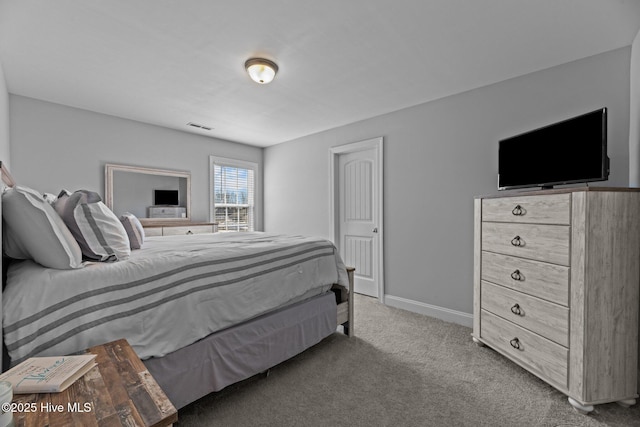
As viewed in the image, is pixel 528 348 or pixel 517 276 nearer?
pixel 528 348

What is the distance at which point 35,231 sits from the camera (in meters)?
1.27

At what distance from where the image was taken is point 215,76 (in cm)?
261

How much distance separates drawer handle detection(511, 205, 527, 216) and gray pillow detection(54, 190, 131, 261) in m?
2.57

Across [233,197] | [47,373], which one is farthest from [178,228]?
[47,373]

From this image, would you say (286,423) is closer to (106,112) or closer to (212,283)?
(212,283)

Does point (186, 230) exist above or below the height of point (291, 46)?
below

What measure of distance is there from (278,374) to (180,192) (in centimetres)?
325

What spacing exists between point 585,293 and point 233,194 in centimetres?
466

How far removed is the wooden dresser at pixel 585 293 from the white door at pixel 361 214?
6.36 ft

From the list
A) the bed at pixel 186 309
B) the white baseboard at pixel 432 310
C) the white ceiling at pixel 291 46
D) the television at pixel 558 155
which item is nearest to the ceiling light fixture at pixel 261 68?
the white ceiling at pixel 291 46

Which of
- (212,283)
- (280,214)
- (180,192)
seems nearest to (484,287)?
(212,283)

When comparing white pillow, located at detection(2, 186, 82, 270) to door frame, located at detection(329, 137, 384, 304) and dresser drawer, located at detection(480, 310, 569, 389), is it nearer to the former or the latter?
dresser drawer, located at detection(480, 310, 569, 389)

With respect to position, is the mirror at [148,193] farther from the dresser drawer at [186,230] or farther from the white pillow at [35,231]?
the white pillow at [35,231]

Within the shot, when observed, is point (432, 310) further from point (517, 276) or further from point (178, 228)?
point (178, 228)
